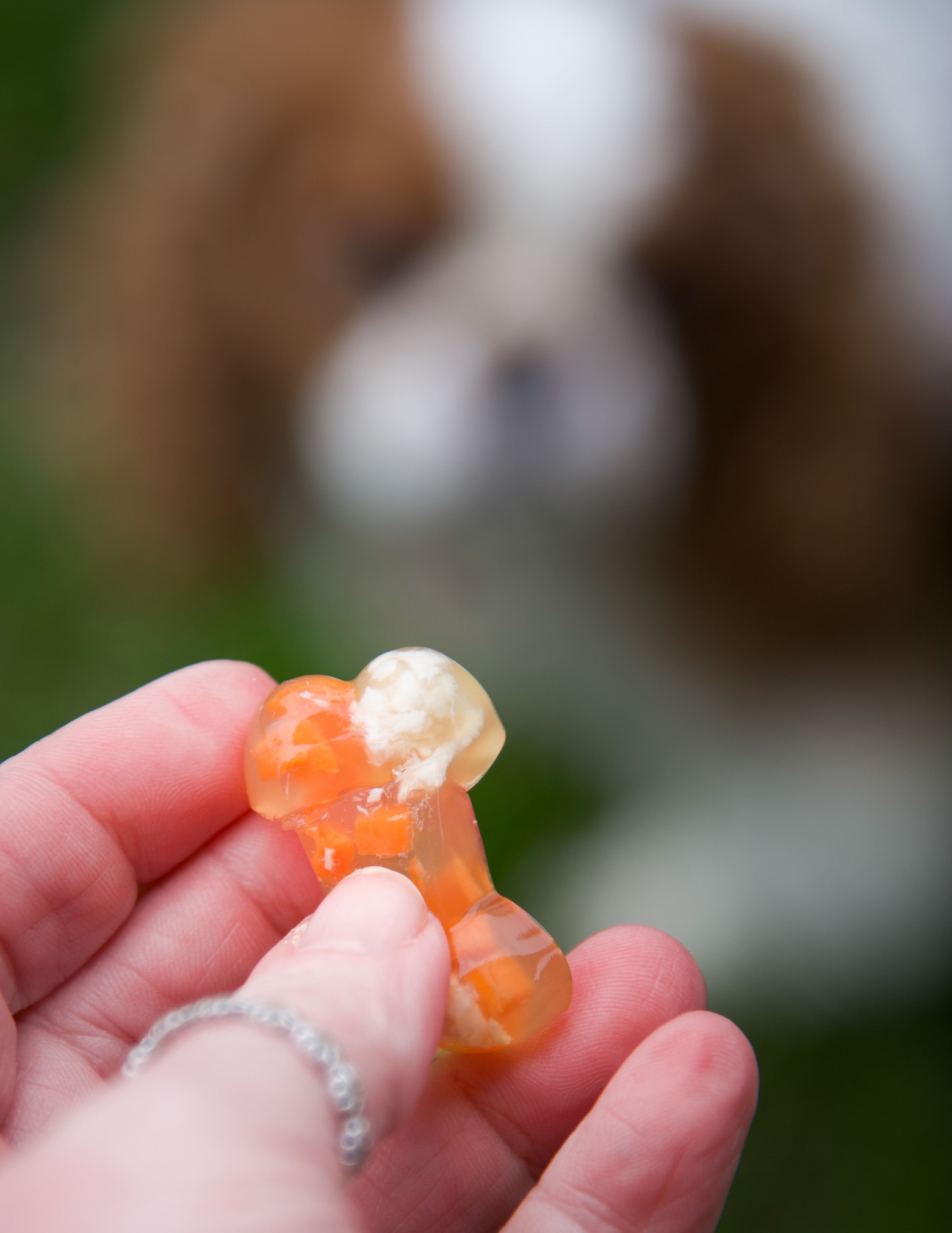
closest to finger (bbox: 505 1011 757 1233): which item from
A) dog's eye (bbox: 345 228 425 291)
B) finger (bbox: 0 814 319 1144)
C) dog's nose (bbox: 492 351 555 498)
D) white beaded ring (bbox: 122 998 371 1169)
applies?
white beaded ring (bbox: 122 998 371 1169)

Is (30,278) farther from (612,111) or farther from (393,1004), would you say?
(393,1004)

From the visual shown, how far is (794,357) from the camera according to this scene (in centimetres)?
178

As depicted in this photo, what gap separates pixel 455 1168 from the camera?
0.88 metres

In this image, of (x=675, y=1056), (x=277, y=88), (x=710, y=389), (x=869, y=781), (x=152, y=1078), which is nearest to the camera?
(x=152, y=1078)

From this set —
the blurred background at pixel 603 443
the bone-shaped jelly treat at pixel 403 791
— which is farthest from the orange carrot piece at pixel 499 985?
the blurred background at pixel 603 443

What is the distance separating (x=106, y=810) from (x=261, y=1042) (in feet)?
1.26

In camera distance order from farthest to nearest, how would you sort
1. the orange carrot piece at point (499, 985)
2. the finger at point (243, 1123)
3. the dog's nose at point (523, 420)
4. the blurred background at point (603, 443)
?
the dog's nose at point (523, 420) < the blurred background at point (603, 443) < the orange carrot piece at point (499, 985) < the finger at point (243, 1123)

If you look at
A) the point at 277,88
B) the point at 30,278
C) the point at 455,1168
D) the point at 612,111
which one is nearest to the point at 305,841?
the point at 455,1168

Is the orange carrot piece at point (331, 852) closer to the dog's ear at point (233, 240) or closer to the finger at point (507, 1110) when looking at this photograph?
the finger at point (507, 1110)

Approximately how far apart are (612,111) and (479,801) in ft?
3.83

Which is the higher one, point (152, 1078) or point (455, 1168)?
point (152, 1078)

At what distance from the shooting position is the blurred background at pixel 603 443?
1673mm

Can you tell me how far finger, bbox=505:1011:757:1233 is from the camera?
2.44 ft

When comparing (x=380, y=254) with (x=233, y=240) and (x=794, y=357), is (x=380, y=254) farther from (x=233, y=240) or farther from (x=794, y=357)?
(x=794, y=357)
